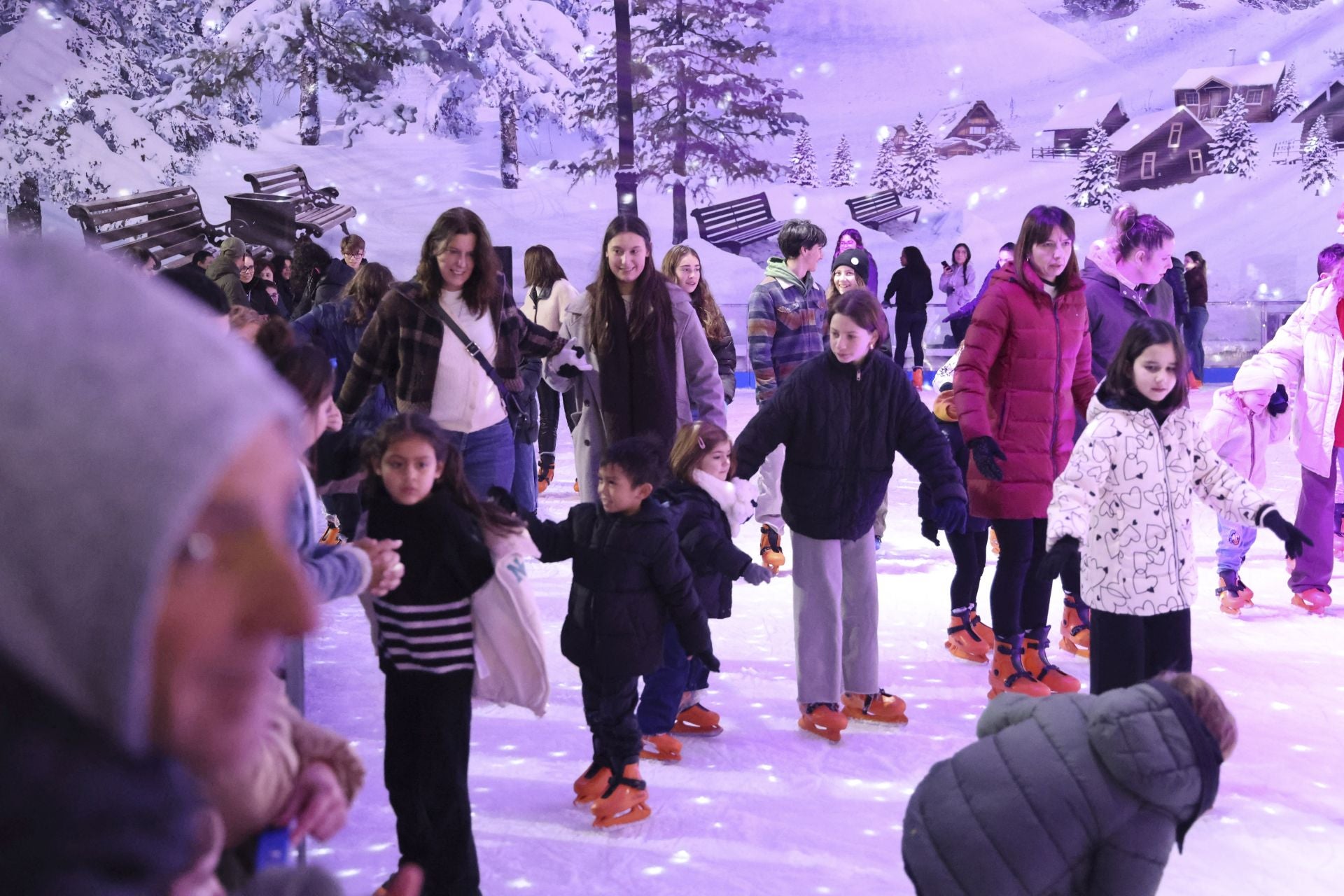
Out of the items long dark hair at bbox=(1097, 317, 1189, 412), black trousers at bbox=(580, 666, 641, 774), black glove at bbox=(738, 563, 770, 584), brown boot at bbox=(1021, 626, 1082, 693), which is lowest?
brown boot at bbox=(1021, 626, 1082, 693)

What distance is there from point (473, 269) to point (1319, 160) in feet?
51.5

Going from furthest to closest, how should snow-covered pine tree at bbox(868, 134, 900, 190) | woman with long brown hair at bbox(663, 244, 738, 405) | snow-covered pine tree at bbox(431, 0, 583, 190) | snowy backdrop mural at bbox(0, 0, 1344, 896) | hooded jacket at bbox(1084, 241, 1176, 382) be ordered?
snow-covered pine tree at bbox(868, 134, 900, 190)
snow-covered pine tree at bbox(431, 0, 583, 190)
snowy backdrop mural at bbox(0, 0, 1344, 896)
woman with long brown hair at bbox(663, 244, 738, 405)
hooded jacket at bbox(1084, 241, 1176, 382)

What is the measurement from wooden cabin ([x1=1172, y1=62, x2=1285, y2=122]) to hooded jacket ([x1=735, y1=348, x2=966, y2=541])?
14.9m

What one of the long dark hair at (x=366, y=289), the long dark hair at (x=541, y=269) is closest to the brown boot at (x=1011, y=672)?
the long dark hair at (x=366, y=289)

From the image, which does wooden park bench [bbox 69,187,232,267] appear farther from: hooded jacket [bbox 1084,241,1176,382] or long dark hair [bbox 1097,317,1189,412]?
long dark hair [bbox 1097,317,1189,412]

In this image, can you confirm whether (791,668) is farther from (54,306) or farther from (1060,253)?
(54,306)

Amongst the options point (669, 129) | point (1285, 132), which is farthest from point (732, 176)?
point (1285, 132)

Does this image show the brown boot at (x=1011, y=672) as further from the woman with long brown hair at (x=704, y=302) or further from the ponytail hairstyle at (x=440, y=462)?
the ponytail hairstyle at (x=440, y=462)

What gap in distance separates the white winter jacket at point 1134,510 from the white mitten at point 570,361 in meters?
1.68

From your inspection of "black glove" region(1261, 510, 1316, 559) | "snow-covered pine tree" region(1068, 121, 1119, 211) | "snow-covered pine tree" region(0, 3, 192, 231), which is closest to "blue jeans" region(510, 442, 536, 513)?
"black glove" region(1261, 510, 1316, 559)

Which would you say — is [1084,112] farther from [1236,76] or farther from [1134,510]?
[1134,510]

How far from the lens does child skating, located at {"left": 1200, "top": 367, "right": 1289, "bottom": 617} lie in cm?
521

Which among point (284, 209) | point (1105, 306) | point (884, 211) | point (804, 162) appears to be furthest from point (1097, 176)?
point (1105, 306)

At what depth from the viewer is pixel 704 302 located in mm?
5945
